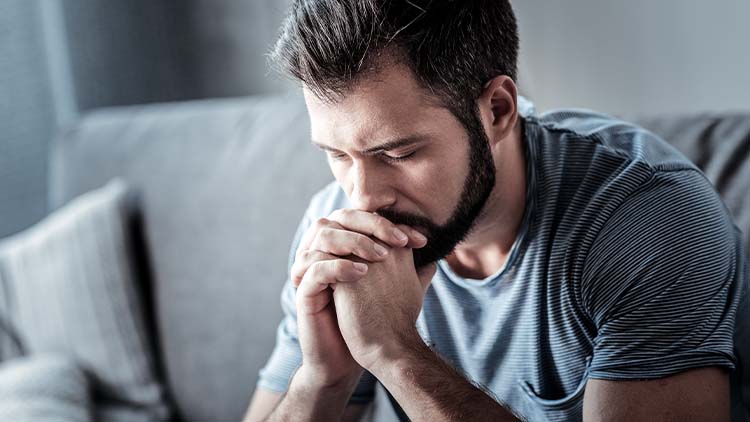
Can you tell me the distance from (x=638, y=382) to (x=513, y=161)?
1.19ft

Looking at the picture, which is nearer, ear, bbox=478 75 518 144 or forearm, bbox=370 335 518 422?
forearm, bbox=370 335 518 422

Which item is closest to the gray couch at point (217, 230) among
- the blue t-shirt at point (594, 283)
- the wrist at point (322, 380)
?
the blue t-shirt at point (594, 283)

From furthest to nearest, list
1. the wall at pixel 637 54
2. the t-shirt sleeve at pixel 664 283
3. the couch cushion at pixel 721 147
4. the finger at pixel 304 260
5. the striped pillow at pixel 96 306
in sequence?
the striped pillow at pixel 96 306, the wall at pixel 637 54, the couch cushion at pixel 721 147, the finger at pixel 304 260, the t-shirt sleeve at pixel 664 283

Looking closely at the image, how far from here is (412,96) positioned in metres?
1.02

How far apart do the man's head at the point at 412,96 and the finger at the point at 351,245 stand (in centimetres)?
5

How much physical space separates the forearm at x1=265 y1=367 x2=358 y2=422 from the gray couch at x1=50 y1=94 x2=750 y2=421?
0.39 metres

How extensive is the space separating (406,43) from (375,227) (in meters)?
0.24

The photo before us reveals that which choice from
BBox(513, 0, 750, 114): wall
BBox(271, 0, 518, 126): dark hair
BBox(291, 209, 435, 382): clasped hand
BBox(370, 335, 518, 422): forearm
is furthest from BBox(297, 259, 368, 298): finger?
BBox(513, 0, 750, 114): wall

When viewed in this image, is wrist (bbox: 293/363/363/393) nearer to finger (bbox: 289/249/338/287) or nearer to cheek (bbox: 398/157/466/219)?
finger (bbox: 289/249/338/287)

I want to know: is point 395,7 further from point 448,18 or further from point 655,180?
point 655,180

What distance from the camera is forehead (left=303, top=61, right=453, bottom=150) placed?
1.01m

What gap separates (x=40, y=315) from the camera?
175 centimetres

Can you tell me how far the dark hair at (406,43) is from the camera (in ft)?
3.30

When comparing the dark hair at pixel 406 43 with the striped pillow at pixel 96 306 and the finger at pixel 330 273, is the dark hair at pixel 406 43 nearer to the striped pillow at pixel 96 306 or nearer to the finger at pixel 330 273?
the finger at pixel 330 273
